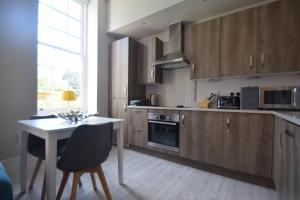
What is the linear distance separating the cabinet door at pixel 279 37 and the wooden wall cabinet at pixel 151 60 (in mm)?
1793

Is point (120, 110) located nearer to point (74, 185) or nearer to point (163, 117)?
point (163, 117)

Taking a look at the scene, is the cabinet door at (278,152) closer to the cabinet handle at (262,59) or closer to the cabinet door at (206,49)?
the cabinet handle at (262,59)

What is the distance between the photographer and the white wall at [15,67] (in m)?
2.49

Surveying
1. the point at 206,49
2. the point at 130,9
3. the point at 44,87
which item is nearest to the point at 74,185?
the point at 44,87

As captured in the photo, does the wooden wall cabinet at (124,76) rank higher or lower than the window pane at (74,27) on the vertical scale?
lower

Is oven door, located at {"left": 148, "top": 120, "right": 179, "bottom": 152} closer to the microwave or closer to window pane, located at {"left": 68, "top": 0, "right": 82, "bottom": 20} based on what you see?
the microwave

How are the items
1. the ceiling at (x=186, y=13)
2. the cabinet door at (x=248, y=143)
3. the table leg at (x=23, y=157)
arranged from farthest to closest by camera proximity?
the ceiling at (x=186, y=13) < the cabinet door at (x=248, y=143) < the table leg at (x=23, y=157)

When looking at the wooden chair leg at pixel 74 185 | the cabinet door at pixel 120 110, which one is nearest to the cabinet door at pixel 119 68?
the cabinet door at pixel 120 110

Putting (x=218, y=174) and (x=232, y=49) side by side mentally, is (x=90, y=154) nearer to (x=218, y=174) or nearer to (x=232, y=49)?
(x=218, y=174)

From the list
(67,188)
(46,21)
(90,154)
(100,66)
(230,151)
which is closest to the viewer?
(90,154)

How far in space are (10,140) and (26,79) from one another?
3.25 feet

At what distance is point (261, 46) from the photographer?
7.30ft

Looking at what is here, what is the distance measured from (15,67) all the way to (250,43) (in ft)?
11.6

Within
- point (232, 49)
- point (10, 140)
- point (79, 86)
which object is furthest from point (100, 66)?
point (232, 49)
